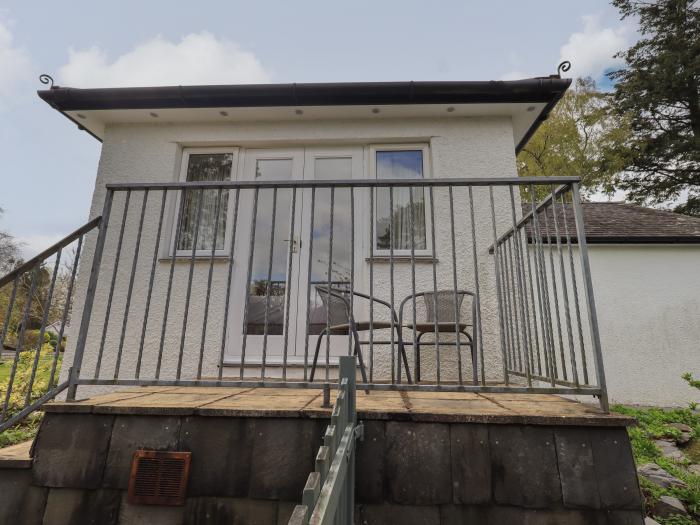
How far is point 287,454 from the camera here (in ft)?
4.62

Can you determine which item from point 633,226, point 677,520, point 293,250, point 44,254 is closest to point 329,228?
point 293,250

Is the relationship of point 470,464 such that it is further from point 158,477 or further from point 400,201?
point 400,201

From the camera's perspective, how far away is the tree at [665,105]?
40.8 feet

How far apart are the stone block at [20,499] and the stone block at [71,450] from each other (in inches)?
1.8

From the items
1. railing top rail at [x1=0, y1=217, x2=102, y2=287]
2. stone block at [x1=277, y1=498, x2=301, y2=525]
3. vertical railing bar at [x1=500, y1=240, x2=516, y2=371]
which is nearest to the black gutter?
vertical railing bar at [x1=500, y1=240, x2=516, y2=371]

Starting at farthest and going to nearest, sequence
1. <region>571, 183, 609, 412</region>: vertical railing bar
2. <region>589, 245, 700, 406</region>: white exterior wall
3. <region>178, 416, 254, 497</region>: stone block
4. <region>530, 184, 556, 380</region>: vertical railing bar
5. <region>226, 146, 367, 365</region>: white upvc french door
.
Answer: <region>589, 245, 700, 406</region>: white exterior wall, <region>226, 146, 367, 365</region>: white upvc french door, <region>530, 184, 556, 380</region>: vertical railing bar, <region>571, 183, 609, 412</region>: vertical railing bar, <region>178, 416, 254, 497</region>: stone block

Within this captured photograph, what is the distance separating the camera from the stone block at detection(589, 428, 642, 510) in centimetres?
129

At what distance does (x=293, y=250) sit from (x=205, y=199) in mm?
1377

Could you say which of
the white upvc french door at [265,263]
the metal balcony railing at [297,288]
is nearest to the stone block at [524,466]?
the metal balcony railing at [297,288]

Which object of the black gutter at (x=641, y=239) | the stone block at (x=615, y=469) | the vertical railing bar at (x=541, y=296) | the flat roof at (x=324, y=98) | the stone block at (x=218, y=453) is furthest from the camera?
the black gutter at (x=641, y=239)

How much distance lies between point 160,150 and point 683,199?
1668 centimetres

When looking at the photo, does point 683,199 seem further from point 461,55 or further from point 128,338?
point 128,338

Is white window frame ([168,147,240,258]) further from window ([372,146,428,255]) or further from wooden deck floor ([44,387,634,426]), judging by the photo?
wooden deck floor ([44,387,634,426])

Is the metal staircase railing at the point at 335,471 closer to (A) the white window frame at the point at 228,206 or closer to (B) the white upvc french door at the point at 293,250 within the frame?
(B) the white upvc french door at the point at 293,250
